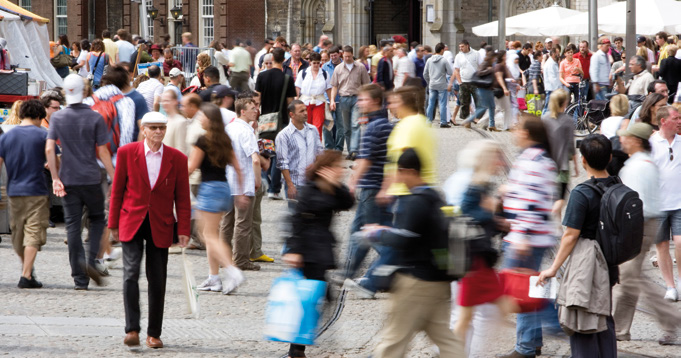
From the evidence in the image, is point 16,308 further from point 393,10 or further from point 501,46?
point 393,10

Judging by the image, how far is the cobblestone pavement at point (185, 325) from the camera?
7.15 meters

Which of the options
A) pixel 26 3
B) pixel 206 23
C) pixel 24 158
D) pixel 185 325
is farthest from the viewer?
pixel 26 3

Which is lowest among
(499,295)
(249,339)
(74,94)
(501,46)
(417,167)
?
(249,339)

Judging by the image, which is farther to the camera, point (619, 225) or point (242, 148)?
point (242, 148)

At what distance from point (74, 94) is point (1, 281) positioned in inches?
79.8

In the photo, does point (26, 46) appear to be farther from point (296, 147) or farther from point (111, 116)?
point (296, 147)

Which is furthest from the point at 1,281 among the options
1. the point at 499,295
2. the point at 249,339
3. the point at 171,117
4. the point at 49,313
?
the point at 499,295

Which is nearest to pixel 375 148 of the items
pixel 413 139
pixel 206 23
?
pixel 413 139

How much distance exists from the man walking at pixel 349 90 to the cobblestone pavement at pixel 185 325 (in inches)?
270

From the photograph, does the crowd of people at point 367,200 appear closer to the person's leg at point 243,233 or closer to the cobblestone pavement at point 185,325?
the person's leg at point 243,233

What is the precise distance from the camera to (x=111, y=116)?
401 inches

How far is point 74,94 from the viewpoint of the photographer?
29.4 feet

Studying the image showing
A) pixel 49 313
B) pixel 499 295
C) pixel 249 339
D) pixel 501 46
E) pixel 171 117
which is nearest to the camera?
pixel 499 295

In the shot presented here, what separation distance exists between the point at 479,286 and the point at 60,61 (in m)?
21.3
